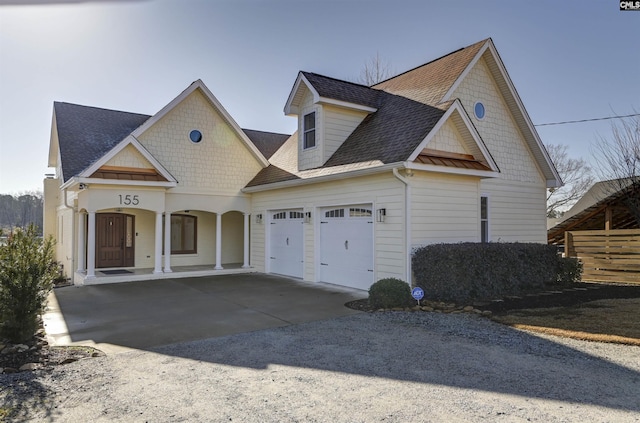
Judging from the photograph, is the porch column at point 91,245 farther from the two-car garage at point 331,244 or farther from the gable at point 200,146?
the two-car garage at point 331,244

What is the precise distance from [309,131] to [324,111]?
39.8 inches

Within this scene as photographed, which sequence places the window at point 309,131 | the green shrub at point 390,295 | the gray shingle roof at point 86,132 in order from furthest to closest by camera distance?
the gray shingle roof at point 86,132
the window at point 309,131
the green shrub at point 390,295

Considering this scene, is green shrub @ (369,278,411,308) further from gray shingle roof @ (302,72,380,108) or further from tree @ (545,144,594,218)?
tree @ (545,144,594,218)

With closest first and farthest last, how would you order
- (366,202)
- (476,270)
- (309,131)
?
(476,270), (366,202), (309,131)

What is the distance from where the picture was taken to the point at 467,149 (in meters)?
11.3

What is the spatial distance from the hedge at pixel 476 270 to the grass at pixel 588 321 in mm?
1297

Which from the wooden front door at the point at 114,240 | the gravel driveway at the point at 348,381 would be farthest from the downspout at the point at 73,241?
the gravel driveway at the point at 348,381

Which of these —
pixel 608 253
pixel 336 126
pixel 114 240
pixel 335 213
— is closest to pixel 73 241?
pixel 114 240

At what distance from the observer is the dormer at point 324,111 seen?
13148mm

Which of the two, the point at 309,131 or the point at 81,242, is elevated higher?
the point at 309,131

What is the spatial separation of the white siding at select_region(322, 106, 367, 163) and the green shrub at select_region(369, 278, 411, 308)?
535cm

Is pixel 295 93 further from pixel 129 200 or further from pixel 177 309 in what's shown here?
pixel 177 309

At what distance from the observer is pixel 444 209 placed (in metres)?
10.7

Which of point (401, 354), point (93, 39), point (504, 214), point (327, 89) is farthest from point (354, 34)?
point (401, 354)
